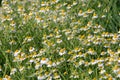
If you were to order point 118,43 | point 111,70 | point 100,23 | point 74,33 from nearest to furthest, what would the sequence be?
point 111,70
point 118,43
point 74,33
point 100,23

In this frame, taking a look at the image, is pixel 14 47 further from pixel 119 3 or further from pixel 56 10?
pixel 119 3

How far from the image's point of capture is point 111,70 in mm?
2832

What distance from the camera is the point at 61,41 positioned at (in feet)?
11.4

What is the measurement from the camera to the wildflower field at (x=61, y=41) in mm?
3004

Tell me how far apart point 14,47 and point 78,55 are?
84 cm

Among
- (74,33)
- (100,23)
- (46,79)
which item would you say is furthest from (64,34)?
(46,79)

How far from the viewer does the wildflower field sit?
118 inches

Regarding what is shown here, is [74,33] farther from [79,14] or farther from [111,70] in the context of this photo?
[111,70]

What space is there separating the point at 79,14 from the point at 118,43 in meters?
0.74

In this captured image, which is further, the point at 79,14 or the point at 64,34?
the point at 79,14

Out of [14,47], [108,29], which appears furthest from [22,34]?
[108,29]

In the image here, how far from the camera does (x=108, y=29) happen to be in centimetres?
390

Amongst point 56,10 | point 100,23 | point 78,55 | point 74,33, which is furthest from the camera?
point 56,10

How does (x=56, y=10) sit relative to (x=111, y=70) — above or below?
above
